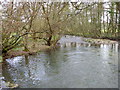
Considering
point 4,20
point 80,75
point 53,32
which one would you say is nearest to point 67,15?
point 53,32

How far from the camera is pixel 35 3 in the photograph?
482 inches

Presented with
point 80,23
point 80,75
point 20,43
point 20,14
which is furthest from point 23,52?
point 80,23

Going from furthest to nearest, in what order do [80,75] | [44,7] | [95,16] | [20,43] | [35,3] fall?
[95,16], [44,7], [35,3], [20,43], [80,75]

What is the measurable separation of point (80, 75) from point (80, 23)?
2327cm

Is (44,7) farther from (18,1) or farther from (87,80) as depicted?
(87,80)

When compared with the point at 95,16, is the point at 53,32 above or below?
below

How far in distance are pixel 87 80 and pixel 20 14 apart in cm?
658

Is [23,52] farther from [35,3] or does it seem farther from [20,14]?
[35,3]

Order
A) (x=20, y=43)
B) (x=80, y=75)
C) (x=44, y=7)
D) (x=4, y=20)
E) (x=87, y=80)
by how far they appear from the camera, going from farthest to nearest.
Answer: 1. (x=44, y=7)
2. (x=20, y=43)
3. (x=4, y=20)
4. (x=80, y=75)
5. (x=87, y=80)

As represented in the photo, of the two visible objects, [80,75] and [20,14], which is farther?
[20,14]

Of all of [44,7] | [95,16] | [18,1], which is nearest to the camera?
[18,1]

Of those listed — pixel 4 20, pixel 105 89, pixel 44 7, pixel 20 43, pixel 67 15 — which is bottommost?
pixel 105 89

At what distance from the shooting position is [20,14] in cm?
936

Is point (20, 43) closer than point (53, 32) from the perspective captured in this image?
Yes
